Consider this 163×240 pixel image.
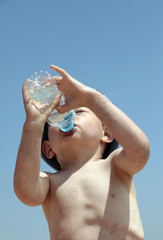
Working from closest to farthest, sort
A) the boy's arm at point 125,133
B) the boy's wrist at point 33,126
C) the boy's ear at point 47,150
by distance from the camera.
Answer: the boy's wrist at point 33,126 → the boy's arm at point 125,133 → the boy's ear at point 47,150

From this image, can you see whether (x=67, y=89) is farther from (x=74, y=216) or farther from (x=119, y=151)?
(x=74, y=216)

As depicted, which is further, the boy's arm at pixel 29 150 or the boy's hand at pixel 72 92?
the boy's hand at pixel 72 92

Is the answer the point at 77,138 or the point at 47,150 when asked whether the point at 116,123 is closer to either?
the point at 77,138

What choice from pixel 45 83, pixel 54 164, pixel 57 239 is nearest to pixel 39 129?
pixel 45 83

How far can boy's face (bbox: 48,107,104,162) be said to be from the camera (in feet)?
11.2

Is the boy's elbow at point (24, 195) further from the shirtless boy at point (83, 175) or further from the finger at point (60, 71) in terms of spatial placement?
the finger at point (60, 71)

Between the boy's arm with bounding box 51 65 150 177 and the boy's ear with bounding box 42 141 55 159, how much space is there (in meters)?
0.90

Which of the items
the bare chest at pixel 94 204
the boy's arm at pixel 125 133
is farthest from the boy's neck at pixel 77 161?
the boy's arm at pixel 125 133

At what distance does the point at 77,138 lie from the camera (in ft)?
11.2

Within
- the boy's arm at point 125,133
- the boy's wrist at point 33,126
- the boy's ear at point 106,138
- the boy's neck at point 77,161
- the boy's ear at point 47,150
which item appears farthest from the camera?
the boy's ear at point 47,150

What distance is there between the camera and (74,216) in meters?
2.97

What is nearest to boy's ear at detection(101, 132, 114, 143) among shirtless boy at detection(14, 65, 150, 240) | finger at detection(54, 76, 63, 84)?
shirtless boy at detection(14, 65, 150, 240)

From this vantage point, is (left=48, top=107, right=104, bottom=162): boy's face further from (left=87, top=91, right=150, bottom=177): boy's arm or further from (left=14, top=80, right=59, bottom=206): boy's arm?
(left=14, top=80, right=59, bottom=206): boy's arm

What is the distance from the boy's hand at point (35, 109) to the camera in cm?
276
